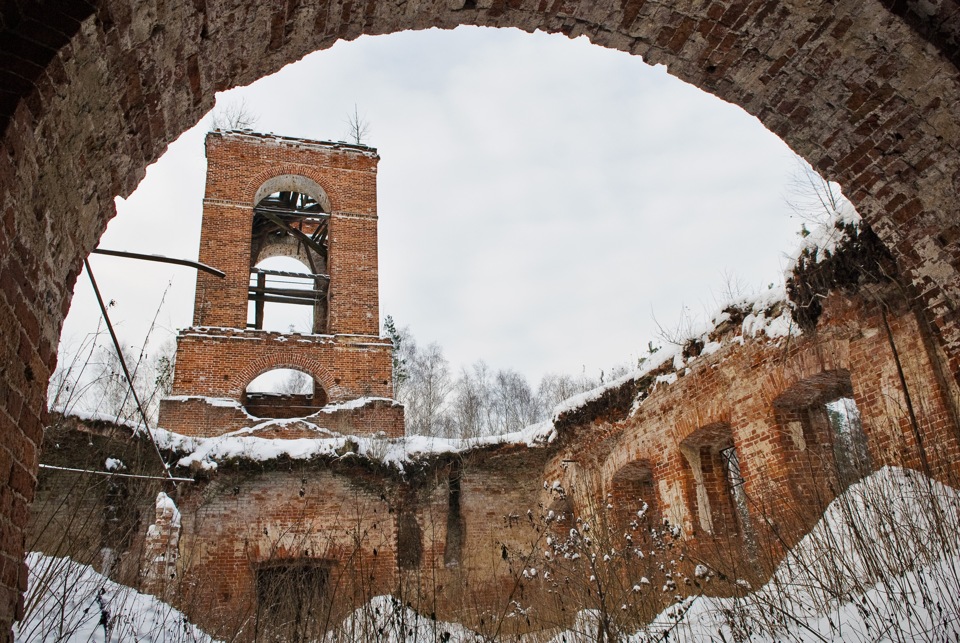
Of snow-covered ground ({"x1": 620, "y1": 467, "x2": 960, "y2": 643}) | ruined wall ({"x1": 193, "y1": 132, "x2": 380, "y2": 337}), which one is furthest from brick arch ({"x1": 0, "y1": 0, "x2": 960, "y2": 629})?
ruined wall ({"x1": 193, "y1": 132, "x2": 380, "y2": 337})

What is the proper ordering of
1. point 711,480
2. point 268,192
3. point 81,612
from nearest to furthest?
point 81,612
point 711,480
point 268,192

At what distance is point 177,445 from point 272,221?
699 cm

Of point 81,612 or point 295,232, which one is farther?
point 295,232

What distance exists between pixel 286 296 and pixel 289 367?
1621 mm

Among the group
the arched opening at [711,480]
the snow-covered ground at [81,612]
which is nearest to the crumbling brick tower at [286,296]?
the arched opening at [711,480]

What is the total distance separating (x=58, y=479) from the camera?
9133mm

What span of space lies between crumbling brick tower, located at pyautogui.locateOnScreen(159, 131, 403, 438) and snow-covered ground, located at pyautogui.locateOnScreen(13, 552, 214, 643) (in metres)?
7.48

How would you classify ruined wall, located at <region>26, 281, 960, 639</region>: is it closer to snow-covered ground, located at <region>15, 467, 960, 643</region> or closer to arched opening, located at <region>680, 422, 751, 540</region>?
arched opening, located at <region>680, 422, 751, 540</region>

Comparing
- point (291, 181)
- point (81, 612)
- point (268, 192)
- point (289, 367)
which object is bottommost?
point (81, 612)

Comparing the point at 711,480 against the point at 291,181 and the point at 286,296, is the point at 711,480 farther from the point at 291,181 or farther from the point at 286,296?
the point at 291,181

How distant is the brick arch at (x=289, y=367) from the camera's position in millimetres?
13831

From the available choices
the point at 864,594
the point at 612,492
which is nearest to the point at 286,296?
the point at 612,492

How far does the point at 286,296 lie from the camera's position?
49.0ft

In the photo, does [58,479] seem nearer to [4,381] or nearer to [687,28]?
[4,381]
